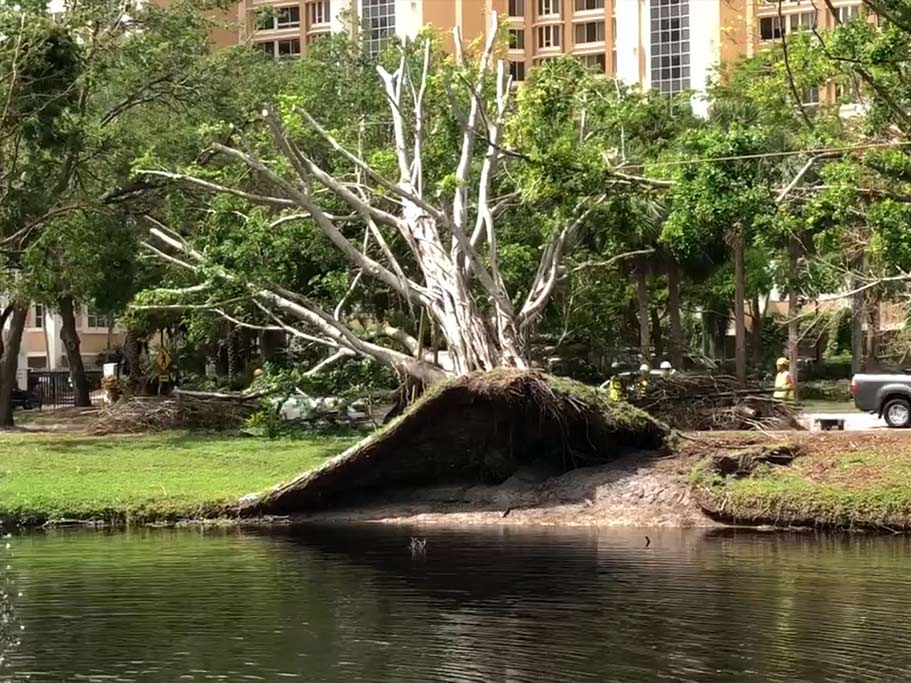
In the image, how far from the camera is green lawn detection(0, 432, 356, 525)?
65.6ft

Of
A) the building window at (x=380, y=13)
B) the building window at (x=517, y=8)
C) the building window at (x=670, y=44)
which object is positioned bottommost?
the building window at (x=670, y=44)

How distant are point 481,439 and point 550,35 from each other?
6826cm

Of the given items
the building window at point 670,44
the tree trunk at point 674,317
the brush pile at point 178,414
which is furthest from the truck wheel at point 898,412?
the building window at point 670,44

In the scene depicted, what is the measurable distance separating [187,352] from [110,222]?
12.7 metres

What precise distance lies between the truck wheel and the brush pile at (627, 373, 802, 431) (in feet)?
10.9

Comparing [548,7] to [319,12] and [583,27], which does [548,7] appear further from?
[319,12]

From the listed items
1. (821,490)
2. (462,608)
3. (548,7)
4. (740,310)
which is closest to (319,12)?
(548,7)

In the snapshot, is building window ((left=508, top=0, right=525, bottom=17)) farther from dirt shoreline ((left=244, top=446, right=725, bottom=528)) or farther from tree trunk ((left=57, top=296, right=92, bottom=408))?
dirt shoreline ((left=244, top=446, right=725, bottom=528))

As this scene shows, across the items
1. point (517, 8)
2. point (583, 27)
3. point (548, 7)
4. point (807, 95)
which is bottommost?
point (807, 95)

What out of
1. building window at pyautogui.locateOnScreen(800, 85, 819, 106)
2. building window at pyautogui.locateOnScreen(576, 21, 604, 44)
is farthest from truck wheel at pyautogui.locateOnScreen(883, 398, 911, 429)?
building window at pyautogui.locateOnScreen(576, 21, 604, 44)

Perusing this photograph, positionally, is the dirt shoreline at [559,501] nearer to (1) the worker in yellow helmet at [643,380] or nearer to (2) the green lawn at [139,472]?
(2) the green lawn at [139,472]

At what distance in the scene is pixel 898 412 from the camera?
3006 centimetres

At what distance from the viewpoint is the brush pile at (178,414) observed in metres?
30.4

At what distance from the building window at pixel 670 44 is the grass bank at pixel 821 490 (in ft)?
169
